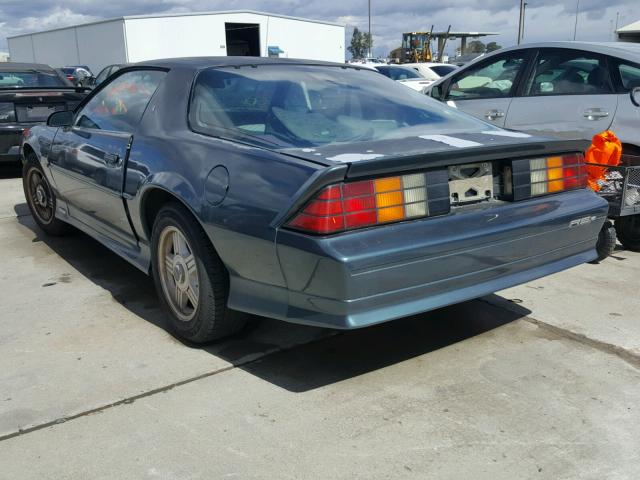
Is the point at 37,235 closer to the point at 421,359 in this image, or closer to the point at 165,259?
the point at 165,259

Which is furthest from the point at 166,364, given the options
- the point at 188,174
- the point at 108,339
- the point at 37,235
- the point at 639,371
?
the point at 37,235

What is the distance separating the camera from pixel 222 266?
3094mm

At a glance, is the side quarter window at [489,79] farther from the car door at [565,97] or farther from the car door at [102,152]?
the car door at [102,152]

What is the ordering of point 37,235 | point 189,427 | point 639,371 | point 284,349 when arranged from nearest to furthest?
point 189,427
point 639,371
point 284,349
point 37,235

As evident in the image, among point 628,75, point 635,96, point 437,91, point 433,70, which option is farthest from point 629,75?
point 433,70

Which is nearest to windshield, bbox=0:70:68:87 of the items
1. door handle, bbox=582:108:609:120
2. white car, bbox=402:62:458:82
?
door handle, bbox=582:108:609:120

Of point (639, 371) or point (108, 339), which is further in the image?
point (108, 339)

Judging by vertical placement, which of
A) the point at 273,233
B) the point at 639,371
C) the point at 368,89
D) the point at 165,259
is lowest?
the point at 639,371

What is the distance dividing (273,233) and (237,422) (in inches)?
30.7

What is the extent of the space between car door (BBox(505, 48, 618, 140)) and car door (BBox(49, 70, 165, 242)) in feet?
10.3

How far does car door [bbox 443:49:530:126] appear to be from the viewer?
224 inches

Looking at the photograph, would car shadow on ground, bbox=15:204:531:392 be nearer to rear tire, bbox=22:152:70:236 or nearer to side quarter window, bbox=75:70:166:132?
side quarter window, bbox=75:70:166:132

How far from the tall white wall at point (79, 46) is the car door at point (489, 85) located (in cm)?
2685

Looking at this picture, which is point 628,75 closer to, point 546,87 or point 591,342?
point 546,87
